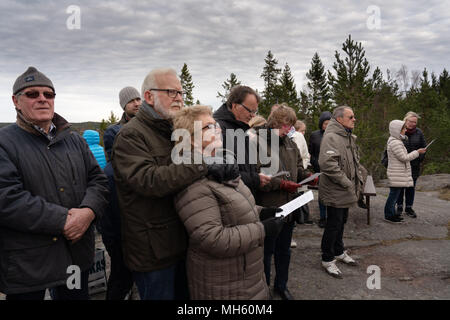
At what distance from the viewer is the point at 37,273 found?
1.79 meters

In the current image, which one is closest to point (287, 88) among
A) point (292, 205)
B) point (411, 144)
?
point (411, 144)

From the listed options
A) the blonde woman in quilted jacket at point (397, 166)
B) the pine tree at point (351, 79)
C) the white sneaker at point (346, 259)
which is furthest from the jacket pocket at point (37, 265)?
the pine tree at point (351, 79)

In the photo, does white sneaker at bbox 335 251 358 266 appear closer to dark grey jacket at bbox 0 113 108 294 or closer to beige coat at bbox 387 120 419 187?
beige coat at bbox 387 120 419 187

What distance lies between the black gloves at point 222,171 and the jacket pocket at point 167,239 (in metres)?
0.43

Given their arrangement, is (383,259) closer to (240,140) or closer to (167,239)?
(240,140)

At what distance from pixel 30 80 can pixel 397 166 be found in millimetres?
5962

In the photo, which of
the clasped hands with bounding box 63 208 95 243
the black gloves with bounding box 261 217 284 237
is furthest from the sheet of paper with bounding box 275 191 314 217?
the clasped hands with bounding box 63 208 95 243

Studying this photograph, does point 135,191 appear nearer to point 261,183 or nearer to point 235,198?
point 235,198

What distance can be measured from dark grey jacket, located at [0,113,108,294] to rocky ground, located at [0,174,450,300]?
1600 mm

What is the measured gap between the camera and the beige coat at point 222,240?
1.77 metres

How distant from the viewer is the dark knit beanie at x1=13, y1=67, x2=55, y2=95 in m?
1.91

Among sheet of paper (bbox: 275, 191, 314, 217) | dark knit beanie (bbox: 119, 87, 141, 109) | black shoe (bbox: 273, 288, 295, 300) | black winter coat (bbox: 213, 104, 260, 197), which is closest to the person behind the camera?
sheet of paper (bbox: 275, 191, 314, 217)

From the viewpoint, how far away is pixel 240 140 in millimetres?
2775
